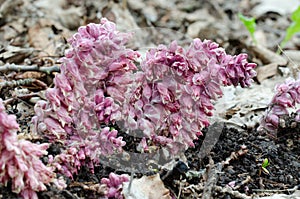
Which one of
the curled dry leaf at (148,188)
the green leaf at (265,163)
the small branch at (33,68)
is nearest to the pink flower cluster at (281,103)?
the green leaf at (265,163)

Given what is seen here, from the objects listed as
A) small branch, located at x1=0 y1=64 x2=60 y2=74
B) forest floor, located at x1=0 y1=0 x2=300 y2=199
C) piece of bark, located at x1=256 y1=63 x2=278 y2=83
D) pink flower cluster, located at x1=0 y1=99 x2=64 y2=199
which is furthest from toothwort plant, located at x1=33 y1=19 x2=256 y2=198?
piece of bark, located at x1=256 y1=63 x2=278 y2=83

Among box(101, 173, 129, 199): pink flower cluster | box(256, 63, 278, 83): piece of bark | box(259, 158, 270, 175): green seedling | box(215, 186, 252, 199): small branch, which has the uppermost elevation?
box(101, 173, 129, 199): pink flower cluster

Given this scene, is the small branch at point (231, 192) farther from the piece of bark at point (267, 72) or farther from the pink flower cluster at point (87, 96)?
the piece of bark at point (267, 72)

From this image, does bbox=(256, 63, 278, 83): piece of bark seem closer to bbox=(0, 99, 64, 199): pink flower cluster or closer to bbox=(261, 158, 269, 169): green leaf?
bbox=(261, 158, 269, 169): green leaf

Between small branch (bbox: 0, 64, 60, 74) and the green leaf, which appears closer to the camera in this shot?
the green leaf

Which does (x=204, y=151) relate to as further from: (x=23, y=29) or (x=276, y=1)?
(x=276, y=1)

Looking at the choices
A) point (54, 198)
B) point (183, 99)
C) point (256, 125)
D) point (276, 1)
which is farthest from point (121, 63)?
point (276, 1)

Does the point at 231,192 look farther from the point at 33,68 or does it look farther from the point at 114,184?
the point at 33,68
